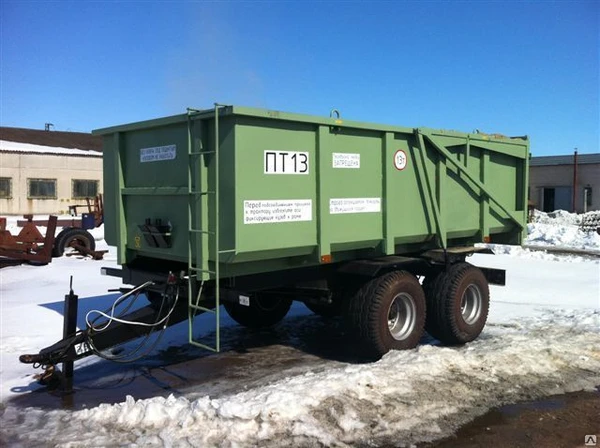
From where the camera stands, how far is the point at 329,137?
19.0 feet

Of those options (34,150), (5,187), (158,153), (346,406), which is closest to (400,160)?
(158,153)

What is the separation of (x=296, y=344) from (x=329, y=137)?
287 cm

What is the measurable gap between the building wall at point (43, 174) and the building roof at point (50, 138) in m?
3.55

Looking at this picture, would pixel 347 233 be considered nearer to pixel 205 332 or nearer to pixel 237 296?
pixel 237 296

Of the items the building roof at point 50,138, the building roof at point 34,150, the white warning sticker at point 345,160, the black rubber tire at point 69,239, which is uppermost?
the building roof at point 50,138

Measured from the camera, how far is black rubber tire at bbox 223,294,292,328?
25.6 feet

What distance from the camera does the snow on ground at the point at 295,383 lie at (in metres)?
4.39

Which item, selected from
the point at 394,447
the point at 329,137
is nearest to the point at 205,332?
the point at 329,137

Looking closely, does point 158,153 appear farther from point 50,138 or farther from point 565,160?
point 565,160

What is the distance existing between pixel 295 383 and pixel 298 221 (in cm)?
151

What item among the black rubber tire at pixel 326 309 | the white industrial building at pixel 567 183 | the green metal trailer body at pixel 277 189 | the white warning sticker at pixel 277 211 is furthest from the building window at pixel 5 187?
the white industrial building at pixel 567 183

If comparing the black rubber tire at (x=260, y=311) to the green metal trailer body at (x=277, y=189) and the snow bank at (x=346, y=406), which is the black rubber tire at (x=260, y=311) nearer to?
the green metal trailer body at (x=277, y=189)

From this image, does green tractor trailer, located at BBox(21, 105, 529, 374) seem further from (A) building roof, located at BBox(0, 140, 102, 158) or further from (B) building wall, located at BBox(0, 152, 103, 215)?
(A) building roof, located at BBox(0, 140, 102, 158)

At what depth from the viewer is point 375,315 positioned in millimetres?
6195
